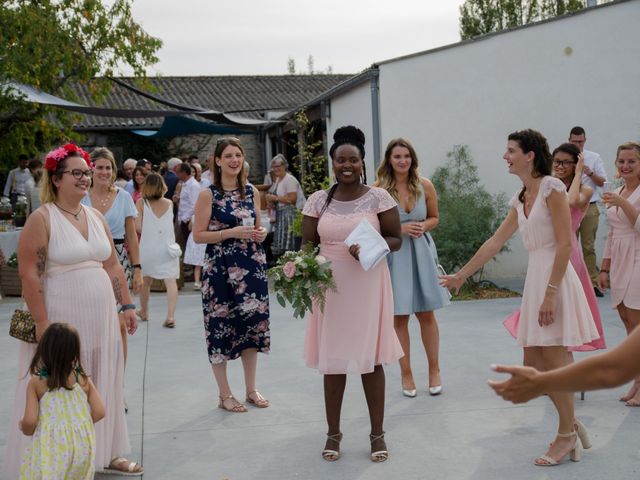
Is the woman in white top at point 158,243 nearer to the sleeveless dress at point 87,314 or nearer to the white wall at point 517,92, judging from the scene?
the white wall at point 517,92

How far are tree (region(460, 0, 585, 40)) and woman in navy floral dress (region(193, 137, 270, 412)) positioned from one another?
2450 cm

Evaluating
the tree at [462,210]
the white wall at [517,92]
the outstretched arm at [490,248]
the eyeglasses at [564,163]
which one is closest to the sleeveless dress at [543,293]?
the outstretched arm at [490,248]

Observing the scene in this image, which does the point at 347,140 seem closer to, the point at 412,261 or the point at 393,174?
the point at 393,174

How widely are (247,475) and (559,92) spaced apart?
31.4ft

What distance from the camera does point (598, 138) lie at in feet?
41.8

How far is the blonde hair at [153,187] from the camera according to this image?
1004 cm

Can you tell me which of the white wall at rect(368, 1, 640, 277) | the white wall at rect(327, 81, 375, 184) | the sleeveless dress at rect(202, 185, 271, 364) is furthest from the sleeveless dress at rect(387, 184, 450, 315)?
the white wall at rect(327, 81, 375, 184)

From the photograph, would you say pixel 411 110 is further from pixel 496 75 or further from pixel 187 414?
pixel 187 414

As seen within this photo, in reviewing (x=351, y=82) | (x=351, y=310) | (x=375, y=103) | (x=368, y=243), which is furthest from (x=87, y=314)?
(x=351, y=82)

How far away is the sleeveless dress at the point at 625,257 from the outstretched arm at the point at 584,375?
162 inches

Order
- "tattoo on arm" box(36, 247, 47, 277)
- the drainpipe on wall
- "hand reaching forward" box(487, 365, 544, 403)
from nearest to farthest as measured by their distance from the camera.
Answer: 1. "hand reaching forward" box(487, 365, 544, 403)
2. "tattoo on arm" box(36, 247, 47, 277)
3. the drainpipe on wall

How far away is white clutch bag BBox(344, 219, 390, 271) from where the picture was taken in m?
A: 5.09

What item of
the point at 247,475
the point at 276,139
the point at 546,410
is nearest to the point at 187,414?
the point at 247,475

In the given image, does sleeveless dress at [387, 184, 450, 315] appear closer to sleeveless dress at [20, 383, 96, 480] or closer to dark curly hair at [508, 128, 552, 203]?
dark curly hair at [508, 128, 552, 203]
